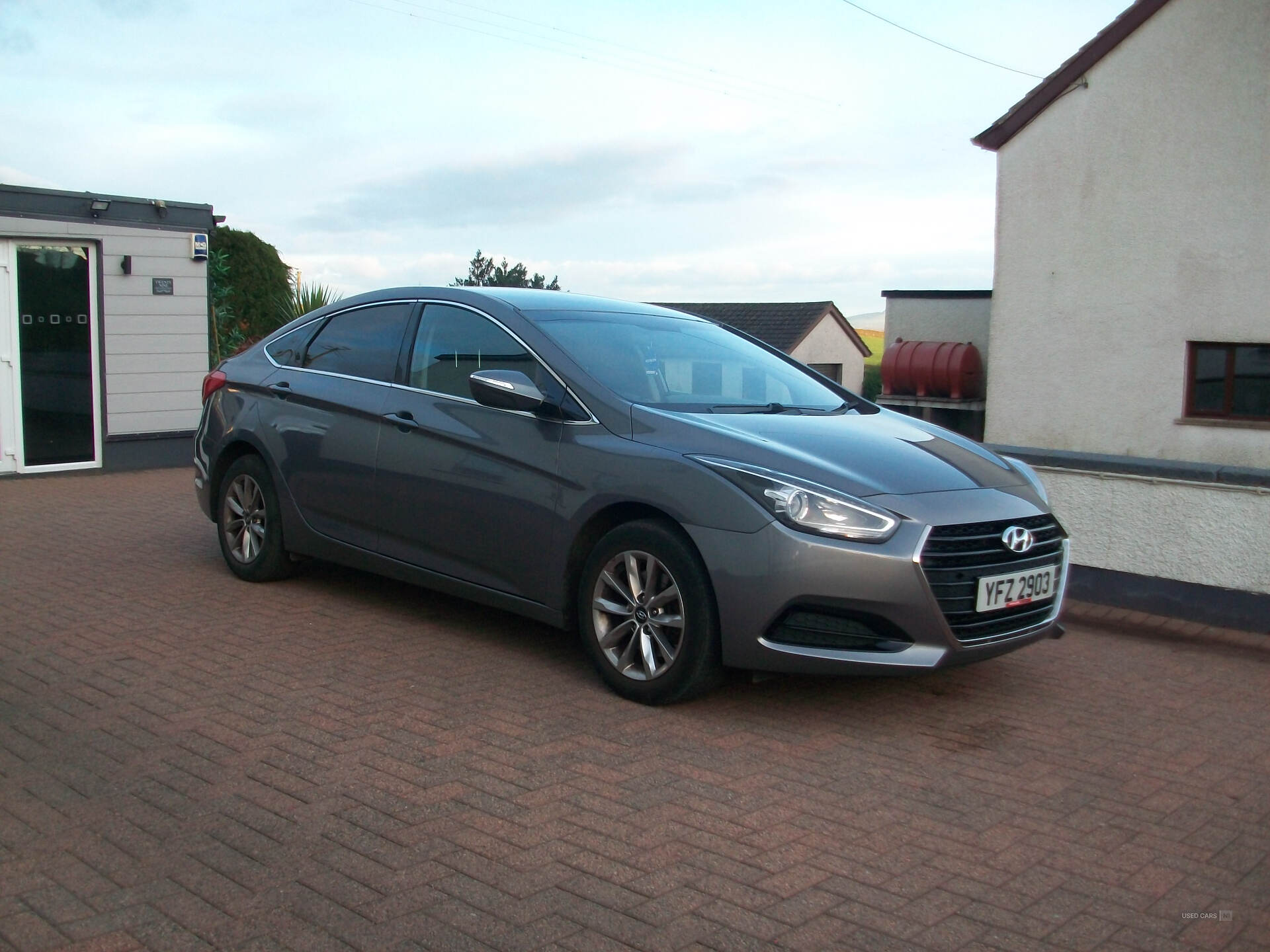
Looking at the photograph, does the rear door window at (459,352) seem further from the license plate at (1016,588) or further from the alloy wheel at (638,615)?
the license plate at (1016,588)

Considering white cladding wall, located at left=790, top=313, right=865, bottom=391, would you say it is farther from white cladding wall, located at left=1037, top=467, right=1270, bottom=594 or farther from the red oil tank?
white cladding wall, located at left=1037, top=467, right=1270, bottom=594

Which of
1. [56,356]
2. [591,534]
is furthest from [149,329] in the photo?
[591,534]

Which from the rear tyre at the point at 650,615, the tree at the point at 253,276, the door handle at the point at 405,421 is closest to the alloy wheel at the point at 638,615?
the rear tyre at the point at 650,615

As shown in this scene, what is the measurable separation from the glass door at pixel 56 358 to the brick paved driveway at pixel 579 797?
23.3 ft

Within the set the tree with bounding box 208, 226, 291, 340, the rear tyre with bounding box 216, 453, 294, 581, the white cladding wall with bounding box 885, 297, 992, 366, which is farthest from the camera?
the white cladding wall with bounding box 885, 297, 992, 366

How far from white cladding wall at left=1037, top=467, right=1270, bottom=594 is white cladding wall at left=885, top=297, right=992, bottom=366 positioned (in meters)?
18.4

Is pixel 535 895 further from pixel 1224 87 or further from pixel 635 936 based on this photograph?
pixel 1224 87

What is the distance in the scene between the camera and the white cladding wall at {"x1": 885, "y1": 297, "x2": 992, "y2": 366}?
25.7 m

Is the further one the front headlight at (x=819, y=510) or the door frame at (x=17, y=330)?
the door frame at (x=17, y=330)

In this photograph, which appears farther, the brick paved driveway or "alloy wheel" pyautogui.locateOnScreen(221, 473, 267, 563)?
"alloy wheel" pyautogui.locateOnScreen(221, 473, 267, 563)

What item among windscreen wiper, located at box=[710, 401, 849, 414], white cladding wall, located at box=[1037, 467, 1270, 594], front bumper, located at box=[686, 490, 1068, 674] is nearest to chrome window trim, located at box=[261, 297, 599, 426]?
windscreen wiper, located at box=[710, 401, 849, 414]

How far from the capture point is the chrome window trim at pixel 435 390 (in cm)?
543

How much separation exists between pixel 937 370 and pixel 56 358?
16893 millimetres

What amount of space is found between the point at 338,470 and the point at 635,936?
3875mm
